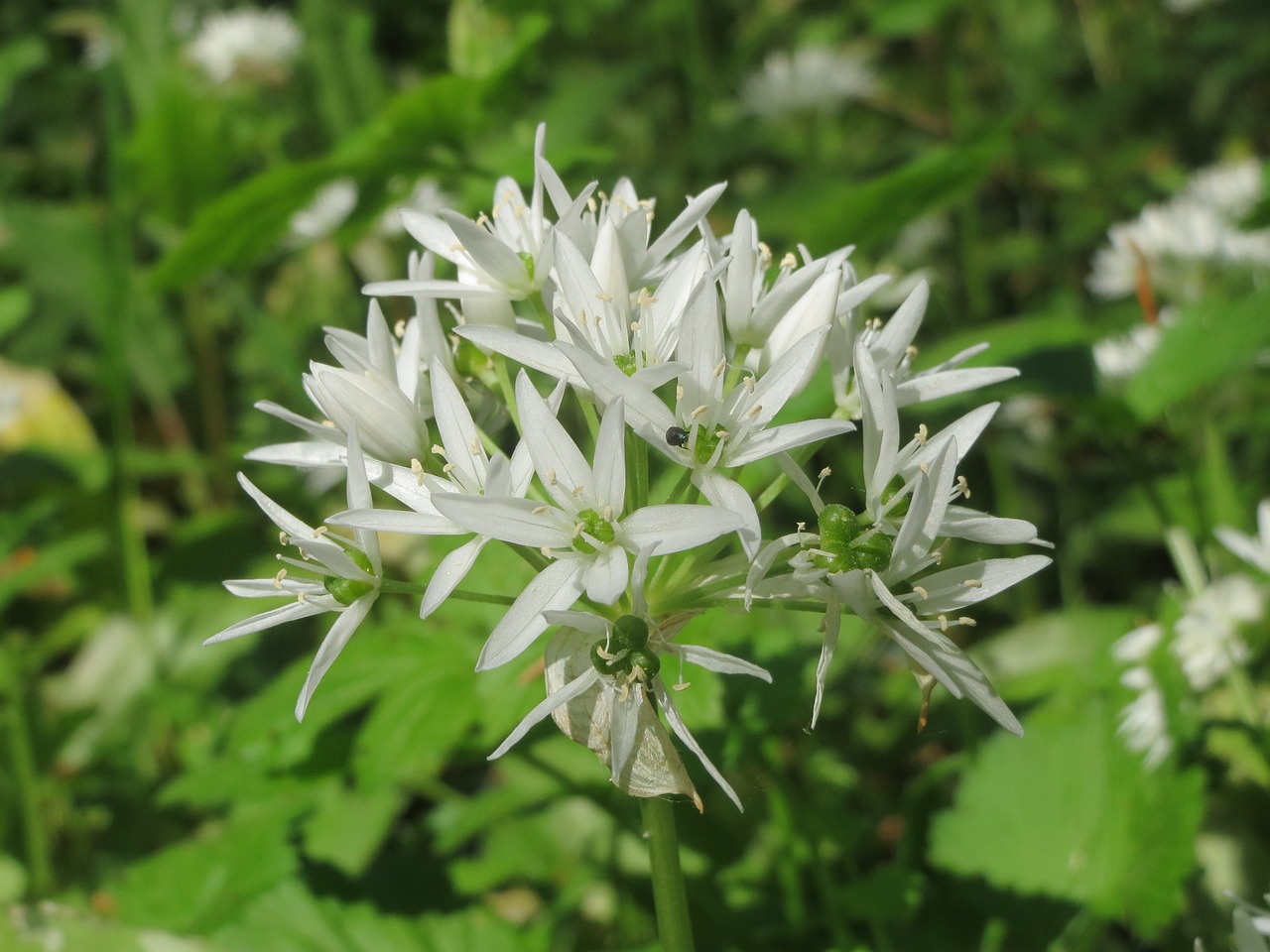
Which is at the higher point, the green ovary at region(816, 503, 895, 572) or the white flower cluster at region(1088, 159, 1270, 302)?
the green ovary at region(816, 503, 895, 572)

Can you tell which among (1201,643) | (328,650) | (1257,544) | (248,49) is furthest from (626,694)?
(248,49)

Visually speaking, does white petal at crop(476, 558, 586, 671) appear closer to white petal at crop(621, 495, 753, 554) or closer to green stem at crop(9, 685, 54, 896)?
white petal at crop(621, 495, 753, 554)

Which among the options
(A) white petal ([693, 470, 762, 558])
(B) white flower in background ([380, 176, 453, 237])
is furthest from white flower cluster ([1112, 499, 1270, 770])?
(B) white flower in background ([380, 176, 453, 237])

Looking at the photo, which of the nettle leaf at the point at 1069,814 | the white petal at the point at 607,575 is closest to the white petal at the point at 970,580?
the white petal at the point at 607,575

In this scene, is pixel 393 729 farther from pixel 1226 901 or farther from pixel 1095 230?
pixel 1095 230

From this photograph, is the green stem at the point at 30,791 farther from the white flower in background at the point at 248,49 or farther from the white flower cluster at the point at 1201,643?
the white flower in background at the point at 248,49

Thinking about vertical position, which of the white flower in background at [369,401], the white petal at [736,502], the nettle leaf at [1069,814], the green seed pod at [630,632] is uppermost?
the white flower in background at [369,401]
